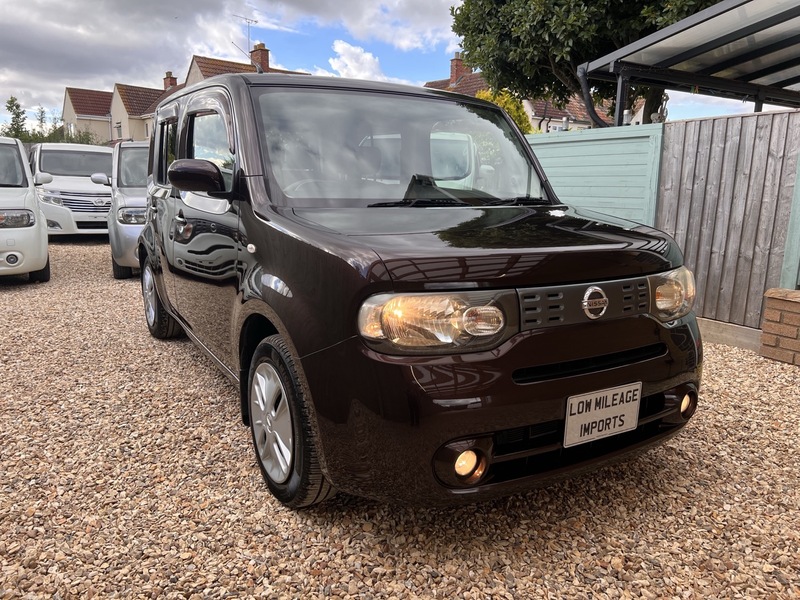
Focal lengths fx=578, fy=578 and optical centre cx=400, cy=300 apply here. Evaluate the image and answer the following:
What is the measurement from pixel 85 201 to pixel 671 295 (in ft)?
37.8

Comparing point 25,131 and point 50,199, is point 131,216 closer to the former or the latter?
point 50,199

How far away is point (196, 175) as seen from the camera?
2.68 meters

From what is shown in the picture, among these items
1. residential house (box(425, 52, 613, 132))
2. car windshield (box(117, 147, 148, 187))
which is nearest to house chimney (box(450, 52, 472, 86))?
residential house (box(425, 52, 613, 132))

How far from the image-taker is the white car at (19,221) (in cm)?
728

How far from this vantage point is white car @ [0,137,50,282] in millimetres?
7277

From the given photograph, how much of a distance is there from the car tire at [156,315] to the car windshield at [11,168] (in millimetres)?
4027

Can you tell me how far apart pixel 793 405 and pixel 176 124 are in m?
4.52

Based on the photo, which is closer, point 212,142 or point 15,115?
point 212,142

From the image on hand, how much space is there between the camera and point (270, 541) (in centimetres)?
229

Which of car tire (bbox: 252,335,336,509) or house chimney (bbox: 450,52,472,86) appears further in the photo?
house chimney (bbox: 450,52,472,86)

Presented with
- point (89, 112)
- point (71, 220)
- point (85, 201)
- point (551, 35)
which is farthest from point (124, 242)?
point (89, 112)

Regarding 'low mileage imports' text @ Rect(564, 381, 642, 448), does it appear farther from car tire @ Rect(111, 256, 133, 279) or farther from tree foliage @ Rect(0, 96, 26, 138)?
tree foliage @ Rect(0, 96, 26, 138)

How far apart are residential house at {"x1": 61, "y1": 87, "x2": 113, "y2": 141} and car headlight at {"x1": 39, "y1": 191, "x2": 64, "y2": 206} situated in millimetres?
37353

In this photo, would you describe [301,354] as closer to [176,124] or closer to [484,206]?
[484,206]
